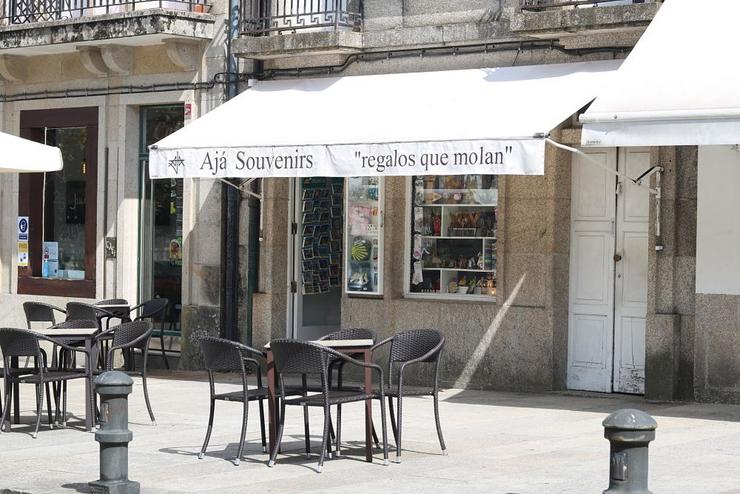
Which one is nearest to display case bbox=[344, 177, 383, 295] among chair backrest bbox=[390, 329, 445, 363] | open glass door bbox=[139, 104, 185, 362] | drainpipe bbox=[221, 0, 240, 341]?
drainpipe bbox=[221, 0, 240, 341]

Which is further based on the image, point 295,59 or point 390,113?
point 295,59

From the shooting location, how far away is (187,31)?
55.0 feet

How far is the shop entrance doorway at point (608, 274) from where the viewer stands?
1419cm

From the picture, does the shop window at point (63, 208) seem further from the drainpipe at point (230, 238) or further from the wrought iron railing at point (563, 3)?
the wrought iron railing at point (563, 3)

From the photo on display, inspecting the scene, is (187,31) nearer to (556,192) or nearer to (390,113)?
(390,113)

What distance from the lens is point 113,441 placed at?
340 inches

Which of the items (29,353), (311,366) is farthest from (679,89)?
(29,353)

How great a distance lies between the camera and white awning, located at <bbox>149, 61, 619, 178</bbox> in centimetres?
1261

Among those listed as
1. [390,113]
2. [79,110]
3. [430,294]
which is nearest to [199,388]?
[430,294]

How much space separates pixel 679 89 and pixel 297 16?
→ 5.48m

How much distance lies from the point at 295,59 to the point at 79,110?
3583 mm

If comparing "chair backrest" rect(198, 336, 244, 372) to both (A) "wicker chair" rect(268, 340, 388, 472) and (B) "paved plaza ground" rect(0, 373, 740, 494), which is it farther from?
(B) "paved plaza ground" rect(0, 373, 740, 494)

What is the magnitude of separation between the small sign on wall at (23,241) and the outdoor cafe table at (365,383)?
396 inches

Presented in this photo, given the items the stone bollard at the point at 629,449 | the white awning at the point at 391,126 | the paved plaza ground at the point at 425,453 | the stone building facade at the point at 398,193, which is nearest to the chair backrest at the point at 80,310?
the stone building facade at the point at 398,193
